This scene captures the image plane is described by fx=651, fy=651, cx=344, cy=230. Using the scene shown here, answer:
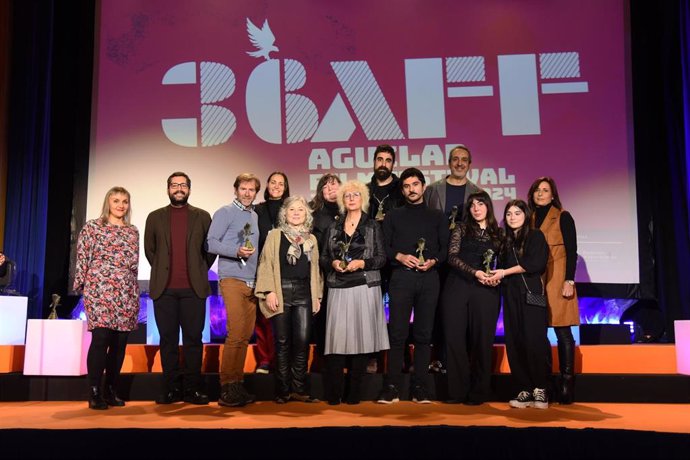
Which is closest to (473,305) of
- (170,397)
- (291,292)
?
(291,292)

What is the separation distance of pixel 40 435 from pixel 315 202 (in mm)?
2631

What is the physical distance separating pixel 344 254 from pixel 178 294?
3.65 feet

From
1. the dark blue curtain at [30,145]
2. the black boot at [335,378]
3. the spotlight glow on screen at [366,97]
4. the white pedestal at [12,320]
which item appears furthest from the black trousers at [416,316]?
the dark blue curtain at [30,145]

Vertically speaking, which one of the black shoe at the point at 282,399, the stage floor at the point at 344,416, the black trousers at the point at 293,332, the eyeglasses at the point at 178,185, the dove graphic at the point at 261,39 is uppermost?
the dove graphic at the point at 261,39

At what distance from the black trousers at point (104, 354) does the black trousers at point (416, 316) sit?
170 cm

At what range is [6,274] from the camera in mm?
5766

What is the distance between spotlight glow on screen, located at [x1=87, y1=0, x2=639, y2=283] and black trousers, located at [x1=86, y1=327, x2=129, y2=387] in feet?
8.02

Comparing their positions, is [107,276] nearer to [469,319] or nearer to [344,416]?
[344,416]

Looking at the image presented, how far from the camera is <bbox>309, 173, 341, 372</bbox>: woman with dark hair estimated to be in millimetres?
4504

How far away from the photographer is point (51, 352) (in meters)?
4.59

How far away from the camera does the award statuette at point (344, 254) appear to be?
13.2ft

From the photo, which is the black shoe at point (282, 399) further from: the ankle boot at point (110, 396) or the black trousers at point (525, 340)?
the black trousers at point (525, 340)

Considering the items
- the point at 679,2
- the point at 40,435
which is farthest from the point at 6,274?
the point at 679,2

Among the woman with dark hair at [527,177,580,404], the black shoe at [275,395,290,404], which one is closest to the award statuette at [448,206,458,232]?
the woman with dark hair at [527,177,580,404]
